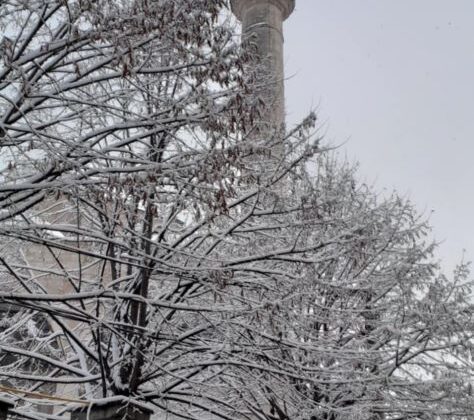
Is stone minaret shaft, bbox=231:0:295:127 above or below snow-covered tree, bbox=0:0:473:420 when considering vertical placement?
above

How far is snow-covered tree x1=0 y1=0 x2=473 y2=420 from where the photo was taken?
18.6 ft

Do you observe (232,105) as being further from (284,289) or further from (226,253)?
(226,253)

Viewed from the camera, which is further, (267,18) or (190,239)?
(267,18)

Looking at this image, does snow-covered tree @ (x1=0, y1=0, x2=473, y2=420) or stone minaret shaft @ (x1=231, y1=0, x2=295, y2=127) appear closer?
snow-covered tree @ (x1=0, y1=0, x2=473, y2=420)

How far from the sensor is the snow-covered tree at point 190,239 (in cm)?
566

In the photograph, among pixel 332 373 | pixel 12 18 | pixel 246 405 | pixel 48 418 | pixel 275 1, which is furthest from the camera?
pixel 275 1

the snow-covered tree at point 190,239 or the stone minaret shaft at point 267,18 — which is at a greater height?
the stone minaret shaft at point 267,18

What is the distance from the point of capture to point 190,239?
8.48 m

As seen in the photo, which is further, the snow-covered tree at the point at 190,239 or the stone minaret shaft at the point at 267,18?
the stone minaret shaft at the point at 267,18

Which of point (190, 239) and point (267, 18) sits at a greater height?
point (267, 18)

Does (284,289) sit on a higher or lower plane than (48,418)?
higher

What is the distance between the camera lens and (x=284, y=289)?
757 centimetres

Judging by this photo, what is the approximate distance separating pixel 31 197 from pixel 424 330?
21.0 ft

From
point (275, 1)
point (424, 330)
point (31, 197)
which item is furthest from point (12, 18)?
point (275, 1)
